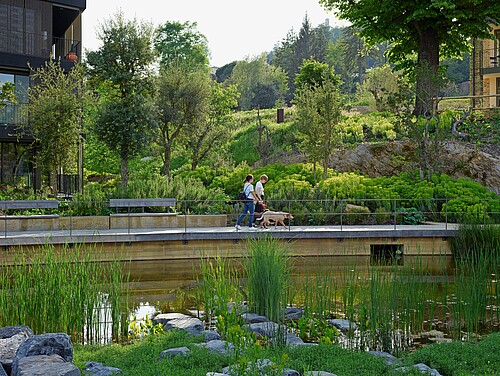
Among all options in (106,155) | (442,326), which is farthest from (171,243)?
(106,155)

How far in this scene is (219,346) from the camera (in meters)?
7.79

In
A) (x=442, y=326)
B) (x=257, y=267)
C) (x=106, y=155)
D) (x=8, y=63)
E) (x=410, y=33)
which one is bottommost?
(x=442, y=326)

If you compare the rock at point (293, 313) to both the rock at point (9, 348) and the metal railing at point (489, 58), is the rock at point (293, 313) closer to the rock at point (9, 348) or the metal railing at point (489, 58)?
the rock at point (9, 348)

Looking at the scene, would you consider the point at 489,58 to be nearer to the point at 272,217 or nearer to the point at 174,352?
the point at 272,217

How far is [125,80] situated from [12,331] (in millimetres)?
16291

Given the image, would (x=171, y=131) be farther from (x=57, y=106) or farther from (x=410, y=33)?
(x=410, y=33)

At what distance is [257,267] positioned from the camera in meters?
9.30

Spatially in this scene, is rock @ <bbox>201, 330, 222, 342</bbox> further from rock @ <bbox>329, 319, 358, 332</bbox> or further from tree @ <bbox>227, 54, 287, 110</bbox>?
tree @ <bbox>227, 54, 287, 110</bbox>

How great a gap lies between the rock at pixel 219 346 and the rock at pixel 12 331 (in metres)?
2.06

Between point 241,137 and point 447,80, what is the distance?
20.2 m

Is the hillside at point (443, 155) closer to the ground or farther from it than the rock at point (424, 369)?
farther from it

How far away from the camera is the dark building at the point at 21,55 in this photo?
85.7 feet

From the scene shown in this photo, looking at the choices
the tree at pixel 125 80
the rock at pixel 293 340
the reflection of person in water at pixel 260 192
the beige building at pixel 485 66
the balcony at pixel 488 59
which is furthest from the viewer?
the beige building at pixel 485 66

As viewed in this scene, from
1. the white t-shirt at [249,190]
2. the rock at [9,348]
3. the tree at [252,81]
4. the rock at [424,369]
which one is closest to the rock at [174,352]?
the rock at [9,348]
